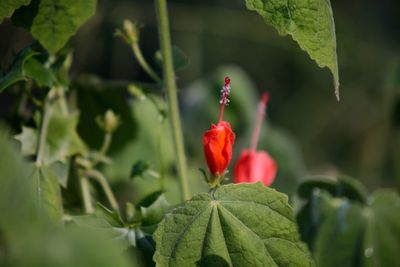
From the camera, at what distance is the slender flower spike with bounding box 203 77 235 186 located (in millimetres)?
970

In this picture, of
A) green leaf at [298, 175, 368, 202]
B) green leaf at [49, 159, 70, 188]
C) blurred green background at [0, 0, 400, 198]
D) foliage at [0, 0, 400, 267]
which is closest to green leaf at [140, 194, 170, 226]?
foliage at [0, 0, 400, 267]

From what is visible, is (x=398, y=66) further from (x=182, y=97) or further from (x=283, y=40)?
(x=283, y=40)

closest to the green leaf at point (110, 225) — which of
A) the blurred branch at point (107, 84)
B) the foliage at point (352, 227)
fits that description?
the blurred branch at point (107, 84)

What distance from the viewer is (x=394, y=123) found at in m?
2.18

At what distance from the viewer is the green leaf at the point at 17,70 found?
980 mm

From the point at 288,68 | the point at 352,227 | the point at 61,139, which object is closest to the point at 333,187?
the point at 352,227

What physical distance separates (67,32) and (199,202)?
0.26 m

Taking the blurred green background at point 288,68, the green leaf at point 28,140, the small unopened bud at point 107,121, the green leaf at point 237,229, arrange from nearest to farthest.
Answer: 1. the green leaf at point 237,229
2. the green leaf at point 28,140
3. the small unopened bud at point 107,121
4. the blurred green background at point 288,68

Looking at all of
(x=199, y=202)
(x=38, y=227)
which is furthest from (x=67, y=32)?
(x=38, y=227)

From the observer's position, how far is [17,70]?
3.31 feet

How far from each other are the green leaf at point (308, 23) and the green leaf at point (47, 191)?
1.07ft

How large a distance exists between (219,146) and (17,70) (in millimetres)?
262

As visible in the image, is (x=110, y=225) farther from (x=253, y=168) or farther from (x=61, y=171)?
(x=253, y=168)

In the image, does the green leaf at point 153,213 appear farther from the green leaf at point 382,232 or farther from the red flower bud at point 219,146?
the green leaf at point 382,232
